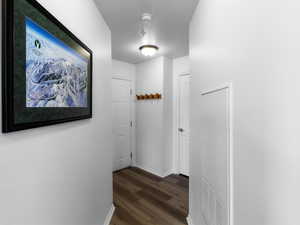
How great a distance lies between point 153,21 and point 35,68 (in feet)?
5.22

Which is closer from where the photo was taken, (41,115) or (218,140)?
(41,115)

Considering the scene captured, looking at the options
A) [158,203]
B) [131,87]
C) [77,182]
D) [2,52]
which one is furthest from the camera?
[131,87]

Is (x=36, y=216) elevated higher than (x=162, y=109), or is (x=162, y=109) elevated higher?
(x=162, y=109)

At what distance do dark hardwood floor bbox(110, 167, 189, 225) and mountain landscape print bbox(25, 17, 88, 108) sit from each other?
172 centimetres

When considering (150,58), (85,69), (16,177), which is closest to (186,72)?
(150,58)

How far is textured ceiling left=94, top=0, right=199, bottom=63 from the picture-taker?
5.18 ft

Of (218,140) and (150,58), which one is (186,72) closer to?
(150,58)

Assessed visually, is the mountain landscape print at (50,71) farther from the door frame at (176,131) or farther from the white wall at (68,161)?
the door frame at (176,131)

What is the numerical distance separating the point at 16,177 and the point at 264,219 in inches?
41.2

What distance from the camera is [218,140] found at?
1068 millimetres

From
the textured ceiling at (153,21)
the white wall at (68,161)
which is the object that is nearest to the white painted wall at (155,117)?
the textured ceiling at (153,21)

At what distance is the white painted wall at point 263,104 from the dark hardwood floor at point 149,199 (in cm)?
151

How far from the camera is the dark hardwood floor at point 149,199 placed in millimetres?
2016

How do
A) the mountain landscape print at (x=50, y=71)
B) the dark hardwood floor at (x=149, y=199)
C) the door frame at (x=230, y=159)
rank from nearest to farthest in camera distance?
the mountain landscape print at (x=50, y=71) → the door frame at (x=230, y=159) → the dark hardwood floor at (x=149, y=199)
